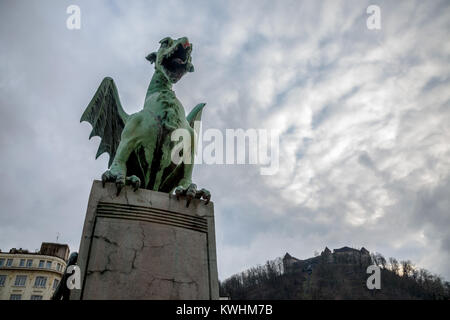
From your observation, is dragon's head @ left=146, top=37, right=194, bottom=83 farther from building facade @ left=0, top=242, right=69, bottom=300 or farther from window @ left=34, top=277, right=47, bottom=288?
window @ left=34, top=277, right=47, bottom=288

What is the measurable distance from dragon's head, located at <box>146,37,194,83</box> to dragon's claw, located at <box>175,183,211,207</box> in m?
2.71

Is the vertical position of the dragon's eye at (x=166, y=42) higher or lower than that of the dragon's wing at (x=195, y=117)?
higher

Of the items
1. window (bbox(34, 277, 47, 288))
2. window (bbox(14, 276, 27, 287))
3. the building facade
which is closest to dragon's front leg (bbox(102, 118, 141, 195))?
the building facade

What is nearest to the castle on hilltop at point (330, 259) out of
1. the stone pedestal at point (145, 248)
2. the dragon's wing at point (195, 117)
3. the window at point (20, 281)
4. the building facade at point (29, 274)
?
the building facade at point (29, 274)

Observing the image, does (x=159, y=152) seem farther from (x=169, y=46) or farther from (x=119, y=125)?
(x=169, y=46)

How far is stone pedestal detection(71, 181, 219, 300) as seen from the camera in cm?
396

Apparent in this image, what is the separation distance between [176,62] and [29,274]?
4839 cm

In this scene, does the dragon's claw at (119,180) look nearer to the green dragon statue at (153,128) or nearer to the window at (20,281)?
the green dragon statue at (153,128)

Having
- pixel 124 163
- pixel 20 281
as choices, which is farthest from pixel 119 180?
pixel 20 281

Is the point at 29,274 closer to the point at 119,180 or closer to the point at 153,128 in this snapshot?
the point at 153,128

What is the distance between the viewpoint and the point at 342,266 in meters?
96.2

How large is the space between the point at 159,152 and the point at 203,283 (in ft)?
7.89

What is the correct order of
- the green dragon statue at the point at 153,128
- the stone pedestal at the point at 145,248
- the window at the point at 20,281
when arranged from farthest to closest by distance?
the window at the point at 20,281 → the green dragon statue at the point at 153,128 → the stone pedestal at the point at 145,248

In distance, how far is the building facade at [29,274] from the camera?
42938 millimetres
